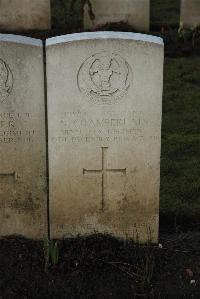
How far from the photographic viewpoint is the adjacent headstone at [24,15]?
1088cm

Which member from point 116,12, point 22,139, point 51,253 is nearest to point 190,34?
point 116,12

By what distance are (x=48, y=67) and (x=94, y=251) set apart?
4.29 feet

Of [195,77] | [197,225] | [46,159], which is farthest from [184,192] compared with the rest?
[195,77]

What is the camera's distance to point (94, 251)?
4.23m

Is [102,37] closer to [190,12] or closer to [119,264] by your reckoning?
[119,264]

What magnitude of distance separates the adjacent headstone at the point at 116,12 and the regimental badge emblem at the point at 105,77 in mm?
6794

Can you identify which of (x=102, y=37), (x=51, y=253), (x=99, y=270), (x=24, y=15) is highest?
(x=24, y=15)

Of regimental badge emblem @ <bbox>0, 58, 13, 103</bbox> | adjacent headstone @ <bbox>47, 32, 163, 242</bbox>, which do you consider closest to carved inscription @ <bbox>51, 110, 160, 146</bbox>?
adjacent headstone @ <bbox>47, 32, 163, 242</bbox>

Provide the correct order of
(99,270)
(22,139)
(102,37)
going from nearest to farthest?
(102,37), (99,270), (22,139)

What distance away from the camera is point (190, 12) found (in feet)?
36.2

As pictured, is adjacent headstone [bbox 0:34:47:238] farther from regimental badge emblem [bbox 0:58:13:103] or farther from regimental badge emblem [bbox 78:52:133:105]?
regimental badge emblem [bbox 78:52:133:105]

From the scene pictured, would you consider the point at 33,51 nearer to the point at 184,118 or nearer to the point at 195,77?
the point at 184,118

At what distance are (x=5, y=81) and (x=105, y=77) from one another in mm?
680

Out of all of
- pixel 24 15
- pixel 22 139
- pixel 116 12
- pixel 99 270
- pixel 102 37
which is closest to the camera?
pixel 102 37
